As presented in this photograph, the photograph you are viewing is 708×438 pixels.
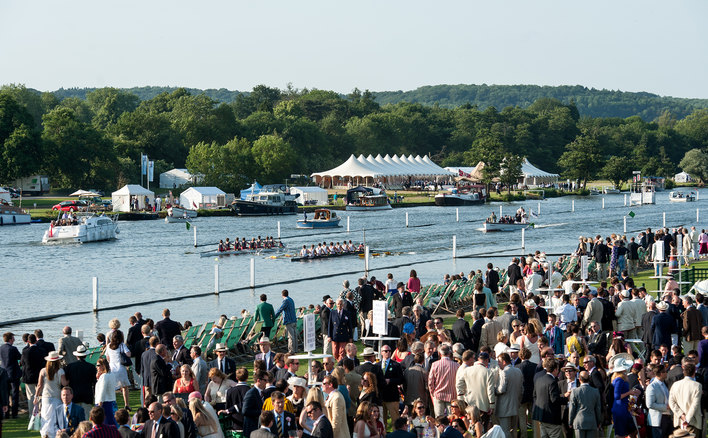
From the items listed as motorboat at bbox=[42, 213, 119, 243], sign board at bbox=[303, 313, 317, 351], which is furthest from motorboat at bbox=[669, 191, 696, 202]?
sign board at bbox=[303, 313, 317, 351]

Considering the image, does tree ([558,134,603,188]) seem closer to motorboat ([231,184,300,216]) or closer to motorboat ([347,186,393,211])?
motorboat ([347,186,393,211])

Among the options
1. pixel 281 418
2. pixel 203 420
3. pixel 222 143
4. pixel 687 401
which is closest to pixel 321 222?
pixel 222 143

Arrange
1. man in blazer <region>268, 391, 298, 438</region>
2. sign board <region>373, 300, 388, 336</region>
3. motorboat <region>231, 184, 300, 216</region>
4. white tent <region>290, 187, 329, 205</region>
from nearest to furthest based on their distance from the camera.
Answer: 1. man in blazer <region>268, 391, 298, 438</region>
2. sign board <region>373, 300, 388, 336</region>
3. motorboat <region>231, 184, 300, 216</region>
4. white tent <region>290, 187, 329, 205</region>

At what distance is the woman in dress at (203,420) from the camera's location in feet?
35.6

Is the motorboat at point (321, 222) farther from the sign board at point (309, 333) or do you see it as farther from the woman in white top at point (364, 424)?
the woman in white top at point (364, 424)

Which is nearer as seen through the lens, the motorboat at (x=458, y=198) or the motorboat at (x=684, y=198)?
the motorboat at (x=458, y=198)

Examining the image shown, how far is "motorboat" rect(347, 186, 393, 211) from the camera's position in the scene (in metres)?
109

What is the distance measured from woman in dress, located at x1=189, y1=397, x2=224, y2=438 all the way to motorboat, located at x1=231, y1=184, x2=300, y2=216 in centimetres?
9387

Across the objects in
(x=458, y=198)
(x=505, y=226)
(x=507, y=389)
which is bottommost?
(x=505, y=226)

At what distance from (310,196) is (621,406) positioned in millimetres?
104077

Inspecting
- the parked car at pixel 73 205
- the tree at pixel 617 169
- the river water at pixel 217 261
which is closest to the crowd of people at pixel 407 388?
the river water at pixel 217 261

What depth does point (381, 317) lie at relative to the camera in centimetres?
1664

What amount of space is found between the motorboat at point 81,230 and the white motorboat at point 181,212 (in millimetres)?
15260

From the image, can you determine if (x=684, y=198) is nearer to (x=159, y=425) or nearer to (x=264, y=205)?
(x=264, y=205)
